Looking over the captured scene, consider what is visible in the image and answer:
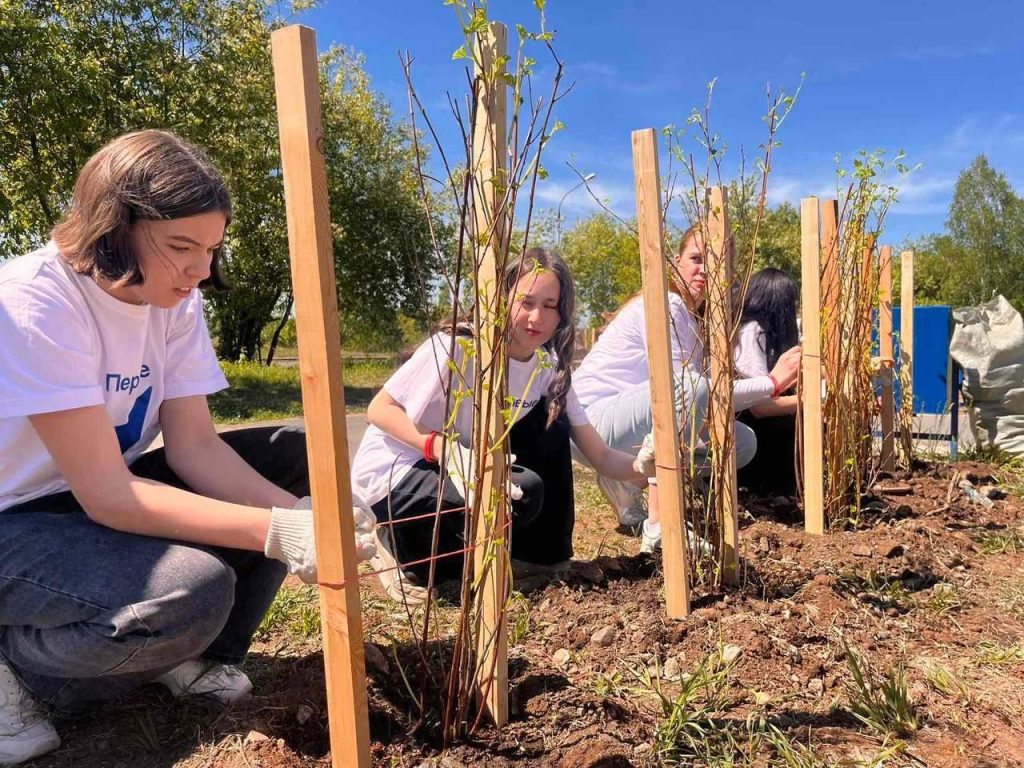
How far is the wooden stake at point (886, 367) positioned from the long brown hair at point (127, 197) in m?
3.84

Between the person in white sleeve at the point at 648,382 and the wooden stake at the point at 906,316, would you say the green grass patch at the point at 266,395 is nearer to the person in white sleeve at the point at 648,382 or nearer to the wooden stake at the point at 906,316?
the person in white sleeve at the point at 648,382

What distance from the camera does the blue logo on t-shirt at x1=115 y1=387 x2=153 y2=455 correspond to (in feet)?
6.02

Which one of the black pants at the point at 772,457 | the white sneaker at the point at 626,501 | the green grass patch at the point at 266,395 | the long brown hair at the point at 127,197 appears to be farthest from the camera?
the green grass patch at the point at 266,395

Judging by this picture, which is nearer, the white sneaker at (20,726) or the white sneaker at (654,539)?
the white sneaker at (20,726)

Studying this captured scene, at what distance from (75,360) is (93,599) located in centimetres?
50

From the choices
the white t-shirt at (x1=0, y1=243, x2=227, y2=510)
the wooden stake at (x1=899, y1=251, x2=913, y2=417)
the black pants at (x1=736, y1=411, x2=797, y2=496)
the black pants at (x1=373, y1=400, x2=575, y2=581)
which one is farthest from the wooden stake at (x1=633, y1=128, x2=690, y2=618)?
the wooden stake at (x1=899, y1=251, x2=913, y2=417)

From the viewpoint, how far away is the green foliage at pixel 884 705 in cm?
170

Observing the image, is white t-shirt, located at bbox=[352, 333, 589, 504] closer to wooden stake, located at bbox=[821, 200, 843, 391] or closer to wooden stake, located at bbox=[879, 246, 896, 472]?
wooden stake, located at bbox=[821, 200, 843, 391]

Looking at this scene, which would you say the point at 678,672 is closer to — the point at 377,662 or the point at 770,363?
the point at 377,662

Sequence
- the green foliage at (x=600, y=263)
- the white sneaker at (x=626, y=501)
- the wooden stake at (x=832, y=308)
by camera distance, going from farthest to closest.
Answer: the green foliage at (x=600, y=263), the white sneaker at (x=626, y=501), the wooden stake at (x=832, y=308)

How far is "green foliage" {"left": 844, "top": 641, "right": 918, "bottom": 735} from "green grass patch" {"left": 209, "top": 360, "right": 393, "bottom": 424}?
6.32m

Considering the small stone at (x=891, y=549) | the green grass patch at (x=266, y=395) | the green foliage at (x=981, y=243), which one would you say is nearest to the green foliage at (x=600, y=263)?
the green grass patch at (x=266, y=395)

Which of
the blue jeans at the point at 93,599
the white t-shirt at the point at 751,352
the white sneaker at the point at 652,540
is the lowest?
the white sneaker at the point at 652,540

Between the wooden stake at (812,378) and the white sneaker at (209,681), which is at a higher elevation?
the wooden stake at (812,378)
